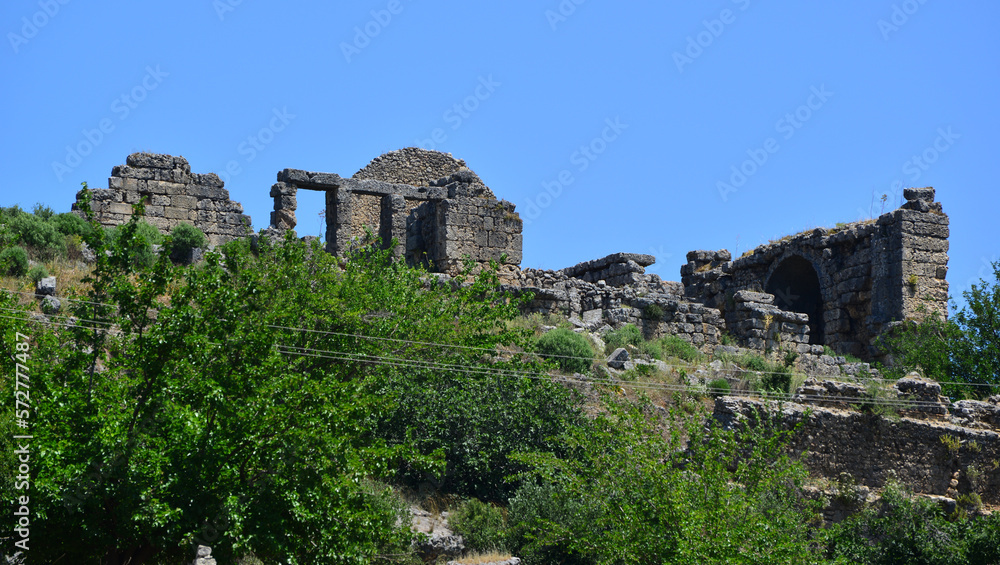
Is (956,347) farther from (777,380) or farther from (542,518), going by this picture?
(542,518)

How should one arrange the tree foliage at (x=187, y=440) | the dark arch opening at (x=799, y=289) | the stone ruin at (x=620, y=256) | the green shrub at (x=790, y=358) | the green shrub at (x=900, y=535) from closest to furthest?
the tree foliage at (x=187, y=440), the green shrub at (x=900, y=535), the green shrub at (x=790, y=358), the stone ruin at (x=620, y=256), the dark arch opening at (x=799, y=289)

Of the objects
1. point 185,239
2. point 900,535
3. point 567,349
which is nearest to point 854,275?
point 567,349

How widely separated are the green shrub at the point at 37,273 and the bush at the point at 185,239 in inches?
135

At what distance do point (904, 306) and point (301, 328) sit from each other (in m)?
16.0

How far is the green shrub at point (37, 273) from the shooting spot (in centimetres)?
2031

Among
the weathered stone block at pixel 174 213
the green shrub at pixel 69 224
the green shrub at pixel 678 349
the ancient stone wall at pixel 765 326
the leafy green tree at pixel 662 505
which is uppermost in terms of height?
the weathered stone block at pixel 174 213

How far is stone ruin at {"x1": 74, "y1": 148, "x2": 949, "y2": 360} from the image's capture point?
2559 cm

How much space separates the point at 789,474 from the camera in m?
16.2

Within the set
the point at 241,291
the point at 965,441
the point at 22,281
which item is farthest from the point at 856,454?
the point at 22,281

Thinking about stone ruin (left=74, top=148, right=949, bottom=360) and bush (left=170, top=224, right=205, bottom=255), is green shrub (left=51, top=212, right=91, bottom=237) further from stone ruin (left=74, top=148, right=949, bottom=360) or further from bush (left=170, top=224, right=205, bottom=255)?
bush (left=170, top=224, right=205, bottom=255)

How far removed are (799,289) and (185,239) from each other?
16646mm

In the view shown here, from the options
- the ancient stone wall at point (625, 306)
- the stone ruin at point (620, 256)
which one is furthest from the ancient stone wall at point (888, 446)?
the stone ruin at point (620, 256)

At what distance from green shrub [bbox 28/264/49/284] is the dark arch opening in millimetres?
18393

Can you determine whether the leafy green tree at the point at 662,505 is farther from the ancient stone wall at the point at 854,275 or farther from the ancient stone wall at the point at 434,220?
the ancient stone wall at the point at 854,275
